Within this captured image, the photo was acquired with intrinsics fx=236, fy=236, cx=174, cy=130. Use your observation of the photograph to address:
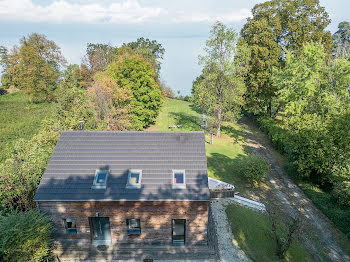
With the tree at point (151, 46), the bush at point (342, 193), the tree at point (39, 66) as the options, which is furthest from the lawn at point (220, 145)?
the tree at point (39, 66)

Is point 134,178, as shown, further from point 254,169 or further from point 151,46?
point 151,46

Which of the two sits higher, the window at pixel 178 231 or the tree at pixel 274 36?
the tree at pixel 274 36

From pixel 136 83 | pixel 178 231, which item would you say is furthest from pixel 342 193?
pixel 136 83

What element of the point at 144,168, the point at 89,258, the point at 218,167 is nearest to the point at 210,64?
the point at 218,167

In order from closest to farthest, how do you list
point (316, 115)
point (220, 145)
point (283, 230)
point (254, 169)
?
point (283, 230), point (254, 169), point (316, 115), point (220, 145)

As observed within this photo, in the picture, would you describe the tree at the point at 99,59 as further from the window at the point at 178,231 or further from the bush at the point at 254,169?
the window at the point at 178,231

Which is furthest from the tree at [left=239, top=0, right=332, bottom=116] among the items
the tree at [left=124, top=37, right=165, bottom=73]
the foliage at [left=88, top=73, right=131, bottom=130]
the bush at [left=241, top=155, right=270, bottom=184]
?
the tree at [left=124, top=37, right=165, bottom=73]

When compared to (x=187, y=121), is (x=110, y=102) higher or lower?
higher
